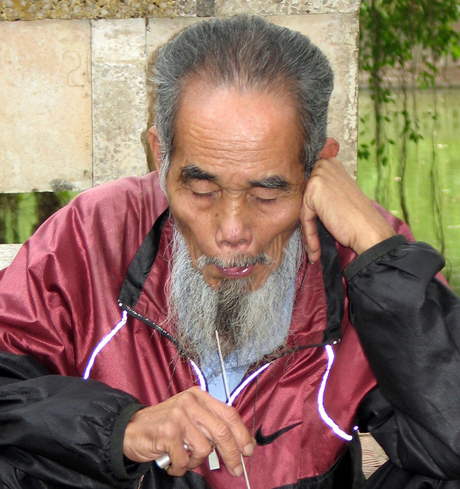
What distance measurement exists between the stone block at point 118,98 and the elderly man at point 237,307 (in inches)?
53.4

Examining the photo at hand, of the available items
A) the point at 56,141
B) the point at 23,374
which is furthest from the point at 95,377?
the point at 56,141

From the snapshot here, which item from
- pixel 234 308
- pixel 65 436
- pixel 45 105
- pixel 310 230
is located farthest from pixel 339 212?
pixel 45 105

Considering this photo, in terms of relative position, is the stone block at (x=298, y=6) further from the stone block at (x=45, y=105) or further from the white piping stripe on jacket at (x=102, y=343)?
the white piping stripe on jacket at (x=102, y=343)

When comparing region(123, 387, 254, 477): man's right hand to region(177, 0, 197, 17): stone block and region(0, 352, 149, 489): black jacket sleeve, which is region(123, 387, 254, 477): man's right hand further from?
region(177, 0, 197, 17): stone block

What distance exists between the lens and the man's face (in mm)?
2312

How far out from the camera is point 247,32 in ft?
7.84

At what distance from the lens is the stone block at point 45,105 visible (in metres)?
4.03

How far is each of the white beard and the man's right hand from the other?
21.6 inches

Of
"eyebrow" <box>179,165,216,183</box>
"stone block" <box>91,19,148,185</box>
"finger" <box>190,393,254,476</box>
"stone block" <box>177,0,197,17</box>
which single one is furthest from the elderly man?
"stone block" <box>177,0,197,17</box>

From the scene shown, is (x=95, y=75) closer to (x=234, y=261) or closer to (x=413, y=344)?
(x=234, y=261)

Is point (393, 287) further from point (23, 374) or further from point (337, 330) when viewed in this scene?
point (23, 374)

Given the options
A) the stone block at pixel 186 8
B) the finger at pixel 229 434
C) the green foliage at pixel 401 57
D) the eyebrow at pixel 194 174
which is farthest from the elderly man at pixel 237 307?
the green foliage at pixel 401 57

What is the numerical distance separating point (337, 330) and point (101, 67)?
7.00 ft

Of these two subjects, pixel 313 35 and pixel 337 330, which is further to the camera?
pixel 313 35
